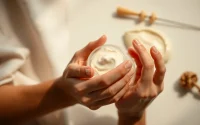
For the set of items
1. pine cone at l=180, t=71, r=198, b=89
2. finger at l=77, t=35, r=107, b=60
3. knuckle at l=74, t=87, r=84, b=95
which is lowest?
pine cone at l=180, t=71, r=198, b=89

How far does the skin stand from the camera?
1.49 ft

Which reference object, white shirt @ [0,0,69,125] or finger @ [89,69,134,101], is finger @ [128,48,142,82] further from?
white shirt @ [0,0,69,125]

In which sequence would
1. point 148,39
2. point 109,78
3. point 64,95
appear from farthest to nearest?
point 148,39
point 64,95
point 109,78

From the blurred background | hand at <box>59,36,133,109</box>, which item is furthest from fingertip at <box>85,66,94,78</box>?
the blurred background

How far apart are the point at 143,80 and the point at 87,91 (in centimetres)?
11

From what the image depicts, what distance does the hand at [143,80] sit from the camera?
480mm

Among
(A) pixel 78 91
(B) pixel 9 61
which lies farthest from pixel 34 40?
(A) pixel 78 91

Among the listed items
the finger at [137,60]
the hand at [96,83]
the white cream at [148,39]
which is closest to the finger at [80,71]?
the hand at [96,83]

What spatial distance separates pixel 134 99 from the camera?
508 millimetres

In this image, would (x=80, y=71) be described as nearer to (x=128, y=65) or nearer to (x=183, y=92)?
(x=128, y=65)

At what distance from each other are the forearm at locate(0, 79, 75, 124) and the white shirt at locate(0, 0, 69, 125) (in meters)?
0.04

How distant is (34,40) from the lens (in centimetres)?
65

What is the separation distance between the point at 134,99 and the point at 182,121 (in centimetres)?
19

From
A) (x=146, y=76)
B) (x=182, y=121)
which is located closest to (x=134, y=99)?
(x=146, y=76)
